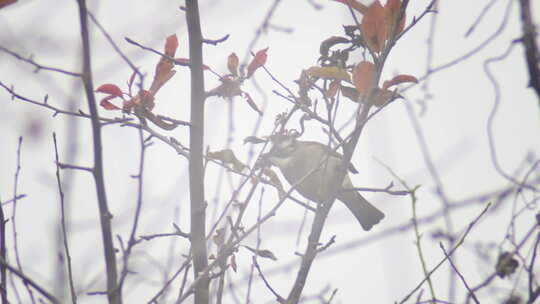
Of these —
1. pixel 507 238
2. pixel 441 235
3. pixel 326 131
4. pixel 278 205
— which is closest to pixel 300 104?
A: pixel 326 131

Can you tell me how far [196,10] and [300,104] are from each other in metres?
0.47

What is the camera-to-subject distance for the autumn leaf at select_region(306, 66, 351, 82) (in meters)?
2.03

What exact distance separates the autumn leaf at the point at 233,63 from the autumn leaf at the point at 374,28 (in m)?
0.44

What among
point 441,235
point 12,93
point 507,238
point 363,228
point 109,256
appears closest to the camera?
point 109,256

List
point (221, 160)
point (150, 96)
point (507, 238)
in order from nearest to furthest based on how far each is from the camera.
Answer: point (150, 96) < point (221, 160) < point (507, 238)

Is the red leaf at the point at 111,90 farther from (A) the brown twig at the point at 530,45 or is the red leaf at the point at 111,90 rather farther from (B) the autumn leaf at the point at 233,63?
(A) the brown twig at the point at 530,45

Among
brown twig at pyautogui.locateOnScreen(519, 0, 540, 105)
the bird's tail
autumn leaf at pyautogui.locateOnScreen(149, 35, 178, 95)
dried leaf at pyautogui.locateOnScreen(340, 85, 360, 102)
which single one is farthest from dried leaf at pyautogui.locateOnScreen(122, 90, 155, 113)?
the bird's tail

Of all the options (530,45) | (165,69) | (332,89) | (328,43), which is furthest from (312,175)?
(530,45)

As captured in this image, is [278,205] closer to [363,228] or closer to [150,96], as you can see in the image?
[150,96]

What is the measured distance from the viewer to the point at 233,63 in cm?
209

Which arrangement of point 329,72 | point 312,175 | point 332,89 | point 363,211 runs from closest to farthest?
point 329,72
point 332,89
point 312,175
point 363,211

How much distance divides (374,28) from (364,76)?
17 centimetres

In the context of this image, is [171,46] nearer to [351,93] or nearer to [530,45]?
[351,93]

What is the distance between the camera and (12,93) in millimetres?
1612
